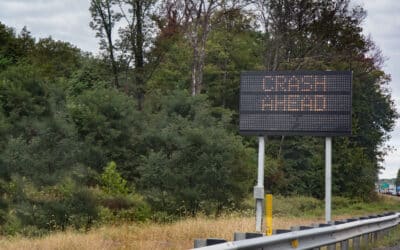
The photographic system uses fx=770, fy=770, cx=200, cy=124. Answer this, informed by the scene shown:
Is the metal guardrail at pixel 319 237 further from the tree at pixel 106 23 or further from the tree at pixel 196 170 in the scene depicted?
the tree at pixel 106 23

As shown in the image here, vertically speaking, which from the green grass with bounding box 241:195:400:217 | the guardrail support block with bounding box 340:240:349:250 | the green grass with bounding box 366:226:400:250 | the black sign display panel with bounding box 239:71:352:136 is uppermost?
the black sign display panel with bounding box 239:71:352:136

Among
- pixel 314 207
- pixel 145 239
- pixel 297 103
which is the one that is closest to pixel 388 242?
pixel 297 103

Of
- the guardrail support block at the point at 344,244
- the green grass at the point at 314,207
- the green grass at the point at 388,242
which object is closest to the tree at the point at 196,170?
the green grass at the point at 314,207

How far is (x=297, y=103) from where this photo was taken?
68.1 ft

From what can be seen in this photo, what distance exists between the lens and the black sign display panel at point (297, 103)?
20.7m

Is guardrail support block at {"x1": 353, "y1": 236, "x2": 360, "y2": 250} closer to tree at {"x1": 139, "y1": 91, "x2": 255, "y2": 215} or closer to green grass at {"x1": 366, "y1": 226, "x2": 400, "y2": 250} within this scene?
green grass at {"x1": 366, "y1": 226, "x2": 400, "y2": 250}

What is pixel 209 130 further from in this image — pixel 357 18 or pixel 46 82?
pixel 357 18

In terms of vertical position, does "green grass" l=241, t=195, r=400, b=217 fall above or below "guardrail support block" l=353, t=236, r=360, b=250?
below

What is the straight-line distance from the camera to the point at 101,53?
52.3m

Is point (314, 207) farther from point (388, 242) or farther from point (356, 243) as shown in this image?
point (356, 243)

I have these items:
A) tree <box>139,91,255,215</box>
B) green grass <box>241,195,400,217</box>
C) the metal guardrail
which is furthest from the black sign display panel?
green grass <box>241,195,400,217</box>

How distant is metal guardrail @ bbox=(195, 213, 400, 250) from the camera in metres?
7.98

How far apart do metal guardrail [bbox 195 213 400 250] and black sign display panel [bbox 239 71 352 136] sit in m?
4.29

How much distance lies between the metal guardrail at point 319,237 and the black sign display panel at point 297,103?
429 cm
